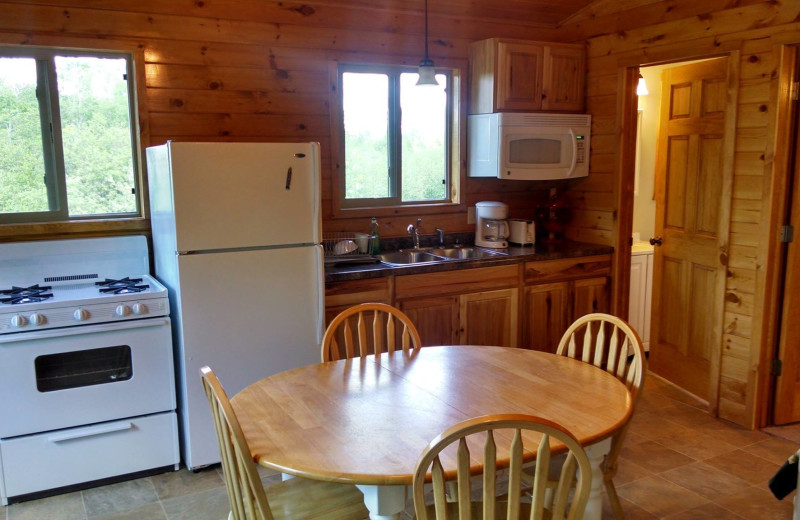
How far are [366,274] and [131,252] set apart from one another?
47.2 inches

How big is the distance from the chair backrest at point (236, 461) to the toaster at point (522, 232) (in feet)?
9.27

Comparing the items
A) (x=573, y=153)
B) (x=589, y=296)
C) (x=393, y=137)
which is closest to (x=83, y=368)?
(x=393, y=137)

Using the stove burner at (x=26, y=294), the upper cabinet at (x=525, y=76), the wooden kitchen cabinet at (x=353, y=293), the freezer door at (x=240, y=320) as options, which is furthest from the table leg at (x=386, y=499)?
the upper cabinet at (x=525, y=76)

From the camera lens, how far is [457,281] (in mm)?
3754

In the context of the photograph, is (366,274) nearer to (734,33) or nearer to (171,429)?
(171,429)

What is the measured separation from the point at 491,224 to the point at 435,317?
2.87 feet

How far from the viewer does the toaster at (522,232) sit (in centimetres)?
431

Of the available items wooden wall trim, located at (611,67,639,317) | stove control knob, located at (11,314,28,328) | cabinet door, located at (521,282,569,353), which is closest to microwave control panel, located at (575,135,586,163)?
wooden wall trim, located at (611,67,639,317)

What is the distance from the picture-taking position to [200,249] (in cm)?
297

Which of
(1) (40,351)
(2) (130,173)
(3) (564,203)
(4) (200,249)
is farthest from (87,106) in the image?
(3) (564,203)

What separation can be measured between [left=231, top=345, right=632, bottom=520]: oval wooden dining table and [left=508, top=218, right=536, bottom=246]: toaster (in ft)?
5.96

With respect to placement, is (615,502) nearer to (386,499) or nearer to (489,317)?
(386,499)

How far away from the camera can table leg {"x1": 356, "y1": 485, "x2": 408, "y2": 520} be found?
168 centimetres

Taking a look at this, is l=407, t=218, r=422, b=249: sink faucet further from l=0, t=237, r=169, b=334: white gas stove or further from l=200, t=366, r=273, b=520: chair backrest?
l=200, t=366, r=273, b=520: chair backrest
